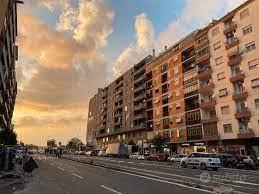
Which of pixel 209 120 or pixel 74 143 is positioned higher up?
pixel 74 143

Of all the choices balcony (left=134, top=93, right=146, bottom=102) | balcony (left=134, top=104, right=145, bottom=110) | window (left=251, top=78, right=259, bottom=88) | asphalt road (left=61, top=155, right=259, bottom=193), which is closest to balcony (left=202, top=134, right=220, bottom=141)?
window (left=251, top=78, right=259, bottom=88)

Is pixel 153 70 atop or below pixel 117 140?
atop

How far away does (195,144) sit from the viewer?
5853 cm

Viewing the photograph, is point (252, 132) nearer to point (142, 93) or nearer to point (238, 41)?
point (238, 41)

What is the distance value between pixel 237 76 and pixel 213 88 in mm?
6543

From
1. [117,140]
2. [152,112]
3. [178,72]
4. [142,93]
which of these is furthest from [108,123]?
[178,72]

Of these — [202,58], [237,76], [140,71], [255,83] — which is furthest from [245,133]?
[140,71]

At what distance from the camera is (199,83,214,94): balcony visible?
5531 centimetres

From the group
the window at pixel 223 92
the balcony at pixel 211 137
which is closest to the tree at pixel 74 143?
the balcony at pixel 211 137

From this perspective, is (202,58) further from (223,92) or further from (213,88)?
(223,92)

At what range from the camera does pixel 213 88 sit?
180 feet

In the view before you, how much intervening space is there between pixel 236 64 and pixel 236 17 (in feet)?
26.6

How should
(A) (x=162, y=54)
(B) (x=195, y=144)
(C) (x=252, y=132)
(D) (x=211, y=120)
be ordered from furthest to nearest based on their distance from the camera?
1. (A) (x=162, y=54)
2. (B) (x=195, y=144)
3. (D) (x=211, y=120)
4. (C) (x=252, y=132)

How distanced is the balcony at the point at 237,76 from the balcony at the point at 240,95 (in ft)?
6.66
